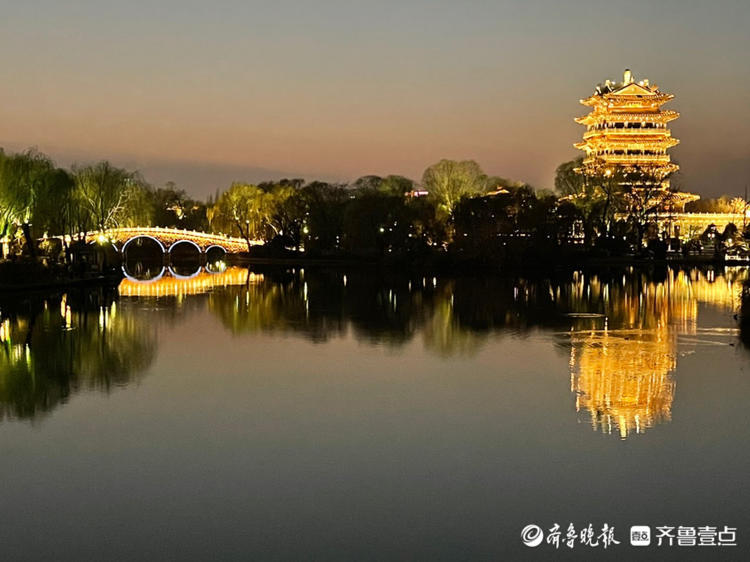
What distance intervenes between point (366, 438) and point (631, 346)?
33.3 feet

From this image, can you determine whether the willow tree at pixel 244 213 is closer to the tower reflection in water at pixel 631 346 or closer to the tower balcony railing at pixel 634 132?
the tower balcony railing at pixel 634 132

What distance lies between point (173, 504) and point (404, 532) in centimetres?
234

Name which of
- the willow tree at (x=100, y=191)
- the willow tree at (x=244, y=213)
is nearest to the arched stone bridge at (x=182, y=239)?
the willow tree at (x=244, y=213)

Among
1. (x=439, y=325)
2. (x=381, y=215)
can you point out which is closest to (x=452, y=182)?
(x=381, y=215)

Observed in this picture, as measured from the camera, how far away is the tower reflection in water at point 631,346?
45.5ft

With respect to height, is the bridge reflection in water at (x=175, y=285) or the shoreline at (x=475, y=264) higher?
the shoreline at (x=475, y=264)

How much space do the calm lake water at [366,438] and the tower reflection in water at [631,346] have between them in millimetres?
84

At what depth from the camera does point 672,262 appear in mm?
64750

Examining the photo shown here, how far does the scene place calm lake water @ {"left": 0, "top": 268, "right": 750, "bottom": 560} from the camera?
29.1ft

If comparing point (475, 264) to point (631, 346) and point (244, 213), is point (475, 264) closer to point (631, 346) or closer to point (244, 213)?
point (244, 213)

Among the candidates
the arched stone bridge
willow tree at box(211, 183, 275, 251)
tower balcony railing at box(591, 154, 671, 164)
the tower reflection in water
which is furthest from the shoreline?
the tower reflection in water

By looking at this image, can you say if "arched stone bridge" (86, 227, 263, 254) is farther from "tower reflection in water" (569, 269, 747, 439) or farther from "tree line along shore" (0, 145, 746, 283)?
"tower reflection in water" (569, 269, 747, 439)

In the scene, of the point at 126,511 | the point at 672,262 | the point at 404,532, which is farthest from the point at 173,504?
the point at 672,262

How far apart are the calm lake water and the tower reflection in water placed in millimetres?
84
